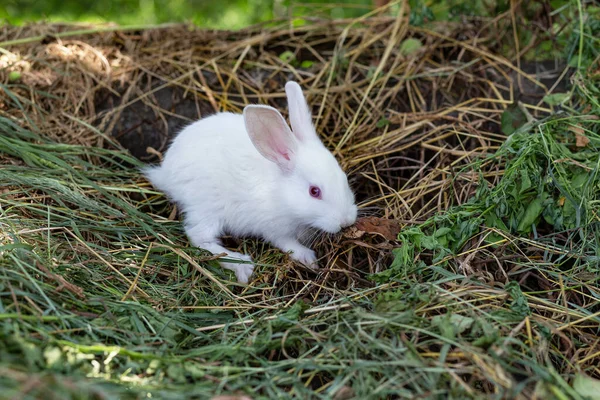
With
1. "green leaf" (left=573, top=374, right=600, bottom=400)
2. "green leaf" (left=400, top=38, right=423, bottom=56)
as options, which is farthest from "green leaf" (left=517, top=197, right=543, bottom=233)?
"green leaf" (left=400, top=38, right=423, bottom=56)

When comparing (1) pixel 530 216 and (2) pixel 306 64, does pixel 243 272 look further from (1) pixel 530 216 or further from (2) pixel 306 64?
(2) pixel 306 64

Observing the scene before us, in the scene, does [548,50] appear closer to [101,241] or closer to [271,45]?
[271,45]

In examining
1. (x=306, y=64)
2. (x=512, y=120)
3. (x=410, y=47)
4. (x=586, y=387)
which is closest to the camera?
(x=586, y=387)

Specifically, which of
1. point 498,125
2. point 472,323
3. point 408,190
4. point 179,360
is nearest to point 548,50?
point 498,125

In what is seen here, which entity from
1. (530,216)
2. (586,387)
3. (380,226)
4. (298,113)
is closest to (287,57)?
(298,113)

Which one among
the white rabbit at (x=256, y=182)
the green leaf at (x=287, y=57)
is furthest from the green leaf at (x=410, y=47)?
the white rabbit at (x=256, y=182)
